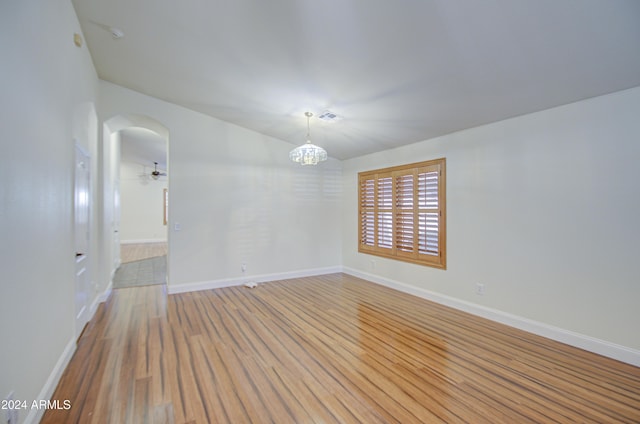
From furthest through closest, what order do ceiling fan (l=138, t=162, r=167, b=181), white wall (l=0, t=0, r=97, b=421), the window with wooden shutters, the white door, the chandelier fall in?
ceiling fan (l=138, t=162, r=167, b=181)
the window with wooden shutters
the chandelier
the white door
white wall (l=0, t=0, r=97, b=421)

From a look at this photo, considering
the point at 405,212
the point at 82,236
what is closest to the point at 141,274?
the point at 82,236

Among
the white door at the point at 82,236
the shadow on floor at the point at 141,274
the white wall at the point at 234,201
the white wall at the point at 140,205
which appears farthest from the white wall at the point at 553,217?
the white wall at the point at 140,205

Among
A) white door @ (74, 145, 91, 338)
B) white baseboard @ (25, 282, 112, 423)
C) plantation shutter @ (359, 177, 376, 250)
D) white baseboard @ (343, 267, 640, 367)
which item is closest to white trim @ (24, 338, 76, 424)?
white baseboard @ (25, 282, 112, 423)

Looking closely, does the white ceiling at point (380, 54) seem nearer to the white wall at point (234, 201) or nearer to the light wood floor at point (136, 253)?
the white wall at point (234, 201)

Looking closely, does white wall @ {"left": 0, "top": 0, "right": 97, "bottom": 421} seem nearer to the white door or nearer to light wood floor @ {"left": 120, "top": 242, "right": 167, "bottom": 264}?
the white door

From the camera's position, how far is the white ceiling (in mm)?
2031

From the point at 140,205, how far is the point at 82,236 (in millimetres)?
9670

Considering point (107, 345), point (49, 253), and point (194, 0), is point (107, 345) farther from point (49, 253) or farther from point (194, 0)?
point (194, 0)

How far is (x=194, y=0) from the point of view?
7.72 feet

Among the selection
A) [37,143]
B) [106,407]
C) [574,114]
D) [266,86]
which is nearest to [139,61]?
[266,86]

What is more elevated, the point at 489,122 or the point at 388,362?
the point at 489,122

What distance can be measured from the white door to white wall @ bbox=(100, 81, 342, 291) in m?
1.23

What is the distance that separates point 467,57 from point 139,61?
3.73 m

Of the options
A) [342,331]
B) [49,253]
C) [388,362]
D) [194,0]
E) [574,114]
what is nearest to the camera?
[49,253]
